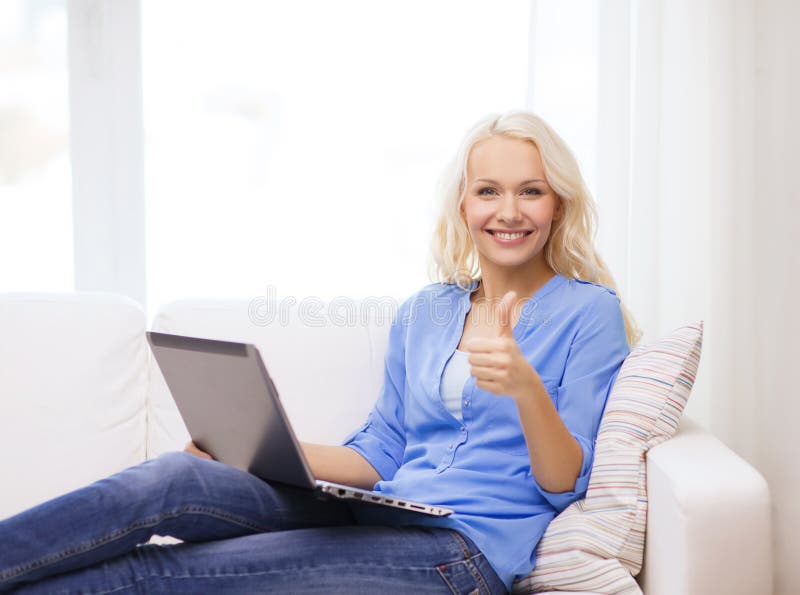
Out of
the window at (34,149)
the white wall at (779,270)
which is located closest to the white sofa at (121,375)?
the white wall at (779,270)

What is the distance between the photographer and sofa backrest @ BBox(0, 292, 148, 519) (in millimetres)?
1715

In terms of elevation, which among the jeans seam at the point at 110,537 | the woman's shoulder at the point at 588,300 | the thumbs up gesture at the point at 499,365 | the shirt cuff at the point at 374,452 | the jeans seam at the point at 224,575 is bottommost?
the jeans seam at the point at 224,575

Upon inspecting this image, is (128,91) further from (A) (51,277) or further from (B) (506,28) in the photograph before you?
(B) (506,28)

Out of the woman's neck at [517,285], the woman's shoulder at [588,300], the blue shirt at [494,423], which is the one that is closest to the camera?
the blue shirt at [494,423]

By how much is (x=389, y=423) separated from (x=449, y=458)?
0.73 feet

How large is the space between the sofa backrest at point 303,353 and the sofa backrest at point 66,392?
2.3 inches

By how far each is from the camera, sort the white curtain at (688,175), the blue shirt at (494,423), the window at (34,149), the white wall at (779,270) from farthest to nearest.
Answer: the window at (34,149), the white curtain at (688,175), the white wall at (779,270), the blue shirt at (494,423)

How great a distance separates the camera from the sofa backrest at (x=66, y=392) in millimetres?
1715

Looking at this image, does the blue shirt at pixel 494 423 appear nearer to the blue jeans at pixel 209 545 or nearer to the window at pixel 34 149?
the blue jeans at pixel 209 545

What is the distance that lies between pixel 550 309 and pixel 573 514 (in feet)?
1.27

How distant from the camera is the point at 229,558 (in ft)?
3.94

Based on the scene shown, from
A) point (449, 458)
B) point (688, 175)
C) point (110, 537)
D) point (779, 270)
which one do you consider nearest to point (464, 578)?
point (449, 458)

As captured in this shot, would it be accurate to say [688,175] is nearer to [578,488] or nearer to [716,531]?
[578,488]

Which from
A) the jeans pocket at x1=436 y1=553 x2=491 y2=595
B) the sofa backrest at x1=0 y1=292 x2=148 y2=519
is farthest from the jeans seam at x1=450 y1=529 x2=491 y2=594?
the sofa backrest at x1=0 y1=292 x2=148 y2=519
